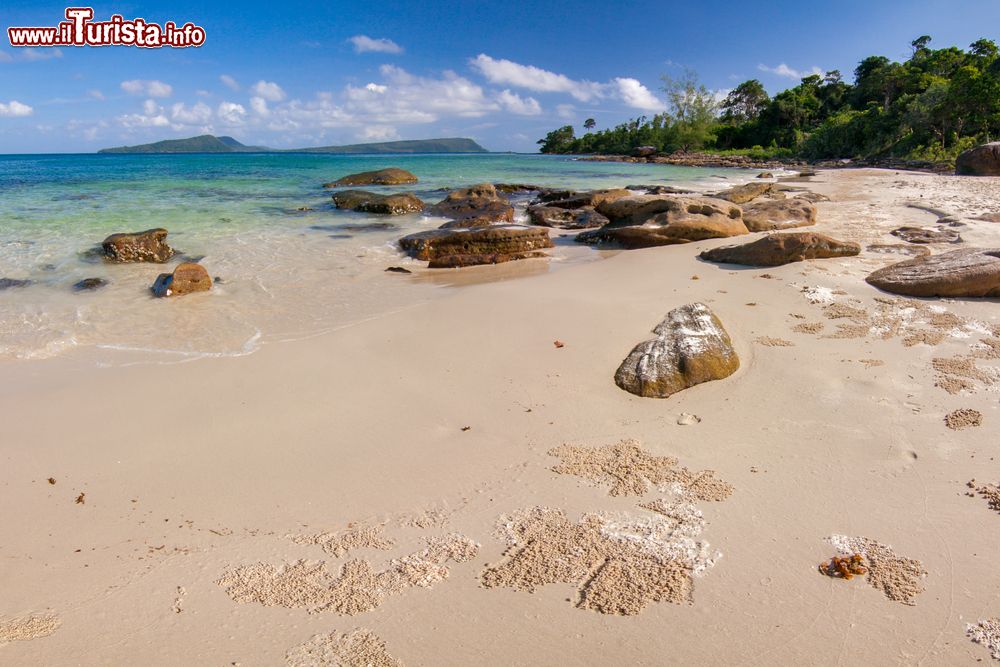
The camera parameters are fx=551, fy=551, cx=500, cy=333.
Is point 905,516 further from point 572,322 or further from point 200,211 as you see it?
point 200,211

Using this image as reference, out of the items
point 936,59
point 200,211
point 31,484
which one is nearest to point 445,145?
point 936,59

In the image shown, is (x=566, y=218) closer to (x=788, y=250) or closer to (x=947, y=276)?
(x=788, y=250)

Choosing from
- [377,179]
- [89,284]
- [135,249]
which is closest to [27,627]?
[89,284]

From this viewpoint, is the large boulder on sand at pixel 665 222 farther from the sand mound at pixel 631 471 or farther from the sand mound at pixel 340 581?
the sand mound at pixel 340 581

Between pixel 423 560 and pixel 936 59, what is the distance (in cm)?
5786

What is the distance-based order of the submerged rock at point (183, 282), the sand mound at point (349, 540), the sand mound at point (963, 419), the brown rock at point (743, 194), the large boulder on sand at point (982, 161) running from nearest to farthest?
the sand mound at point (349, 540)
the sand mound at point (963, 419)
the submerged rock at point (183, 282)
the brown rock at point (743, 194)
the large boulder on sand at point (982, 161)

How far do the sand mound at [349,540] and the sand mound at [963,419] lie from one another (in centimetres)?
336

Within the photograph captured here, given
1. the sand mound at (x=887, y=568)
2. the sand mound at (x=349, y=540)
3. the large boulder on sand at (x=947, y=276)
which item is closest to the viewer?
the sand mound at (x=887, y=568)

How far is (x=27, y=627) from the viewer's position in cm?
212

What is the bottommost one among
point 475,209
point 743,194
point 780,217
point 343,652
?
point 343,652

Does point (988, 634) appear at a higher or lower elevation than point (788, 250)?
lower

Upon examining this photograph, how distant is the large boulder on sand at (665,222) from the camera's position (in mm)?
9445

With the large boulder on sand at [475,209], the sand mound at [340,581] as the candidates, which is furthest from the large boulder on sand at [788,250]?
the large boulder on sand at [475,209]

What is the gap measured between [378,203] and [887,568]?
1527cm
